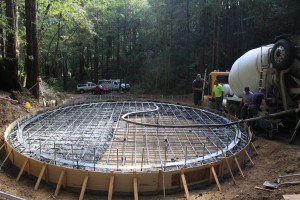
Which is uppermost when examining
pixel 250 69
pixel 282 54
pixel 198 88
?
pixel 282 54

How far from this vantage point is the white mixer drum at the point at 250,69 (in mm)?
8955

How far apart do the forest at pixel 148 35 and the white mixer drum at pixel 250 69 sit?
8.66 meters

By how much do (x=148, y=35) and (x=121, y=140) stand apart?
979 inches

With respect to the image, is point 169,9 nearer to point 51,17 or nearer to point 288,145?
point 51,17

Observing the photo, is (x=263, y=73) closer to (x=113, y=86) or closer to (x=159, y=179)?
(x=159, y=179)

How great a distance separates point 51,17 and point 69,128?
18613 mm

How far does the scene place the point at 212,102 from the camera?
12.6 meters

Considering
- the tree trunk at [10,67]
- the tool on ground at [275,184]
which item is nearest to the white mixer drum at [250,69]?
the tool on ground at [275,184]

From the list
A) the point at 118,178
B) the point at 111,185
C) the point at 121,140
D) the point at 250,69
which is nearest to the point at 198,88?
the point at 250,69

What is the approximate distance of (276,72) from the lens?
805 cm

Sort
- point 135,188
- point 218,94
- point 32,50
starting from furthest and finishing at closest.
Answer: point 32,50 → point 218,94 → point 135,188

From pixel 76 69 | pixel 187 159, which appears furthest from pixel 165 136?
pixel 76 69

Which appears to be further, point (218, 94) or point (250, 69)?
point (218, 94)

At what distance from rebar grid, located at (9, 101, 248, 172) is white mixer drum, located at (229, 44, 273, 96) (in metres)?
1.39
